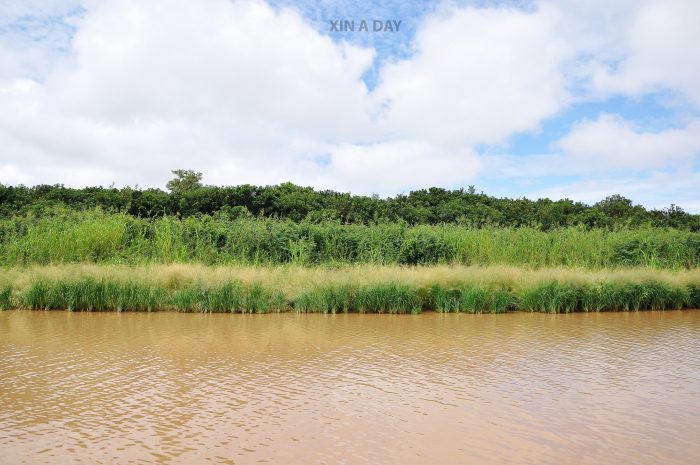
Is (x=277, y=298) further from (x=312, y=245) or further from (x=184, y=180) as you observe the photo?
(x=184, y=180)

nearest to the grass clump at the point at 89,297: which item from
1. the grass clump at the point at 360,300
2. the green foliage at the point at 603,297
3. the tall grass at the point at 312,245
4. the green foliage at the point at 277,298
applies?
the green foliage at the point at 277,298

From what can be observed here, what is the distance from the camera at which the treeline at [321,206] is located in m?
26.0

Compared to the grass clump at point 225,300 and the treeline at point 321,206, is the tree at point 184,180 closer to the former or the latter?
the treeline at point 321,206

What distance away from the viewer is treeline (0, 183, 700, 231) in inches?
1022

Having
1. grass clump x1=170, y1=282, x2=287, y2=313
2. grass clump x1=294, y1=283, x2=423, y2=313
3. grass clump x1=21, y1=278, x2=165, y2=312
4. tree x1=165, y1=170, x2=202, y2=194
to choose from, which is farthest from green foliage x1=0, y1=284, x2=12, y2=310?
tree x1=165, y1=170, x2=202, y2=194

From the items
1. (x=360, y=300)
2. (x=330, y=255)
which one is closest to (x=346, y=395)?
(x=360, y=300)

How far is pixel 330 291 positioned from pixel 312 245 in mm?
6166

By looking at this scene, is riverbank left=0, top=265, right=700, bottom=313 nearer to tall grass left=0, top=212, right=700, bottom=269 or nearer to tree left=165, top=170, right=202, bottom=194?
tall grass left=0, top=212, right=700, bottom=269

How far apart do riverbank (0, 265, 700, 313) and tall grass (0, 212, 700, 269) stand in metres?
3.87

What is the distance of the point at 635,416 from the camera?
5.03 meters

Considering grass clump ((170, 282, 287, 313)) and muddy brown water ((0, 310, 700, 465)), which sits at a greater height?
grass clump ((170, 282, 287, 313))

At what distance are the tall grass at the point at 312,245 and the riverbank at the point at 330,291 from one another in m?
3.87

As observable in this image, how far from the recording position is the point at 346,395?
5590 mm

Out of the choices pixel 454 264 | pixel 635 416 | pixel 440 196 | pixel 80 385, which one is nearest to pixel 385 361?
pixel 635 416
